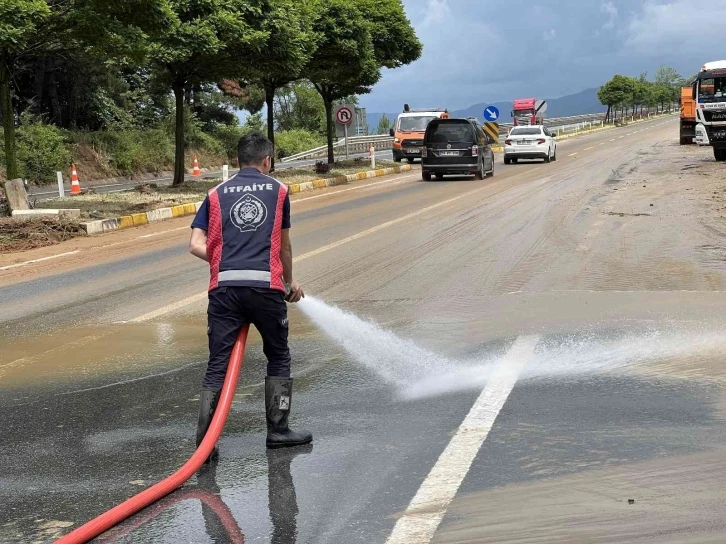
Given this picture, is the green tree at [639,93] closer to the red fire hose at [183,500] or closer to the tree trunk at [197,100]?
the tree trunk at [197,100]

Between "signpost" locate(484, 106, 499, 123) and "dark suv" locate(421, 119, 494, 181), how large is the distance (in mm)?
22265

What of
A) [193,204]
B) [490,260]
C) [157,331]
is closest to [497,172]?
[193,204]

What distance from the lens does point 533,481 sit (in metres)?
4.04

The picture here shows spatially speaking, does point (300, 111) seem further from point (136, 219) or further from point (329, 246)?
point (329, 246)

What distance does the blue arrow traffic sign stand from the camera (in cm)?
4806

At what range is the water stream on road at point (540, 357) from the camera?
5.84 m

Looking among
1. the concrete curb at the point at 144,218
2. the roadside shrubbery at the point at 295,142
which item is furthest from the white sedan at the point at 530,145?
the roadside shrubbery at the point at 295,142

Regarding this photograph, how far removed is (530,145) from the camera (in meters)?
33.8

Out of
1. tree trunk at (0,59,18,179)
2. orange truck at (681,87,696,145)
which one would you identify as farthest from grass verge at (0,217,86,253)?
orange truck at (681,87,696,145)

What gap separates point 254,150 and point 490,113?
1788 inches

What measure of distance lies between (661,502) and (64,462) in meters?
2.79

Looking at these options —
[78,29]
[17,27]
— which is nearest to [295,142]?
[78,29]

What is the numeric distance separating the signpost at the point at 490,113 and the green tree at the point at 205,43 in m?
25.6

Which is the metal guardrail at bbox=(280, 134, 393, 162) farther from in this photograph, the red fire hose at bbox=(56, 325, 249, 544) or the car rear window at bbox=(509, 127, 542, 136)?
the red fire hose at bbox=(56, 325, 249, 544)
